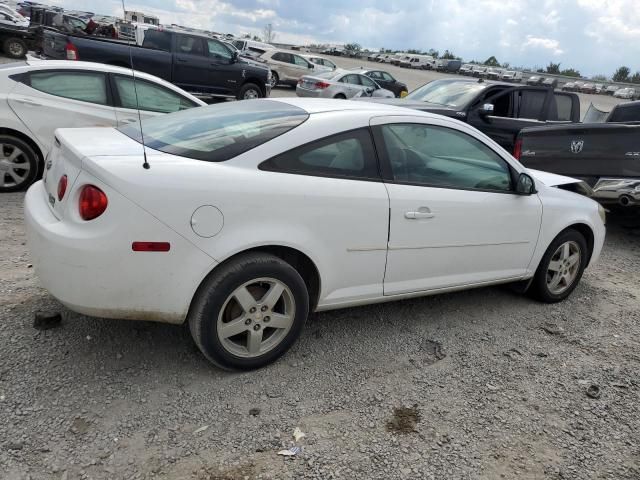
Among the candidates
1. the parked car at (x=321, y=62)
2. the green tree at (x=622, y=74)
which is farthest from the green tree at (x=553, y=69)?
the parked car at (x=321, y=62)

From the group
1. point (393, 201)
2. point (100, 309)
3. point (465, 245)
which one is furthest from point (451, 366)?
point (100, 309)

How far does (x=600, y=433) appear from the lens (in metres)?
→ 2.95

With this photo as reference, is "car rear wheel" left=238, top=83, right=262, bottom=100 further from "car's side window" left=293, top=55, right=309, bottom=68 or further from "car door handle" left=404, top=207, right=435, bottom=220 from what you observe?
"car door handle" left=404, top=207, right=435, bottom=220

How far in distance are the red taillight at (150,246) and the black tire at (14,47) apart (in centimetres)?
2006

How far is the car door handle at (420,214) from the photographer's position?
336cm

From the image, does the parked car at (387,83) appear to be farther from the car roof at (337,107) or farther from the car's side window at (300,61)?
the car roof at (337,107)

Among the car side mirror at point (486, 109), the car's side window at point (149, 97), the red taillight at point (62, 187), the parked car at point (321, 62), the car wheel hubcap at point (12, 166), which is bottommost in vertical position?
the car wheel hubcap at point (12, 166)

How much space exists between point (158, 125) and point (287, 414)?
206 centimetres

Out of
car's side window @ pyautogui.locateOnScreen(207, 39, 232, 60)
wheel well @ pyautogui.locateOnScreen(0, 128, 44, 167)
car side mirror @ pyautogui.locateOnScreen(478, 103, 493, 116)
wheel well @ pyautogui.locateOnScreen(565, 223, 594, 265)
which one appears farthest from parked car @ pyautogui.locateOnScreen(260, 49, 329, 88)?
wheel well @ pyautogui.locateOnScreen(565, 223, 594, 265)

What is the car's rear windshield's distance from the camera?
117 inches

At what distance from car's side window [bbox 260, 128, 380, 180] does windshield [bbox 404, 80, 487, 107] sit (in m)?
6.05

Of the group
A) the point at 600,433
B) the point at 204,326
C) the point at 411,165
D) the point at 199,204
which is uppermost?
the point at 411,165

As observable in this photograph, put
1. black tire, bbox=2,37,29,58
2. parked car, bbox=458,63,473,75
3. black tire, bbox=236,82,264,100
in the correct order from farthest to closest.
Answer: parked car, bbox=458,63,473,75 → black tire, bbox=2,37,29,58 → black tire, bbox=236,82,264,100

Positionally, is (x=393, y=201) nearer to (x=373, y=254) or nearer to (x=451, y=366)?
(x=373, y=254)
